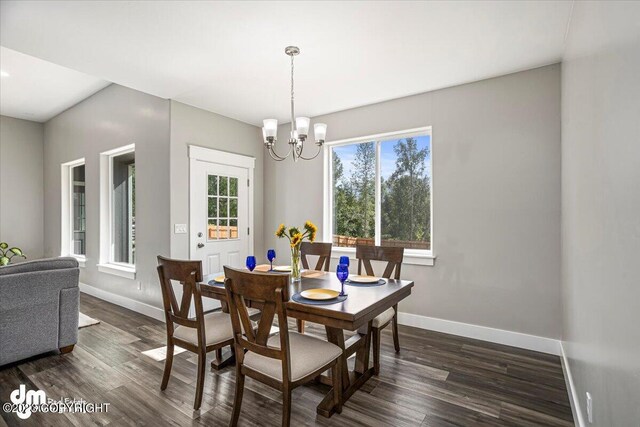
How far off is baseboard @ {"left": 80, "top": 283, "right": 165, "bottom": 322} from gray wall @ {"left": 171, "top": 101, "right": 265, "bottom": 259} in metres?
0.76

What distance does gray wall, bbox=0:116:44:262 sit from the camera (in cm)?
575

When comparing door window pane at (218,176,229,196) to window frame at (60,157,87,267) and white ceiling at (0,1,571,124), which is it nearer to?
white ceiling at (0,1,571,124)

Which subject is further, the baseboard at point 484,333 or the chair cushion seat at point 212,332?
the baseboard at point 484,333

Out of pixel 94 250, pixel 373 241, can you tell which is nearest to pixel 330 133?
pixel 373 241

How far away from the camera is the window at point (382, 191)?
3.74 metres

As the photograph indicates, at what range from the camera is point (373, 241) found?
4078mm

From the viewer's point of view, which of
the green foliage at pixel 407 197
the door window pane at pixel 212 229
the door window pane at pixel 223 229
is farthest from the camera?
the door window pane at pixel 223 229

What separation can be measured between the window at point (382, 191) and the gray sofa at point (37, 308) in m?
2.91

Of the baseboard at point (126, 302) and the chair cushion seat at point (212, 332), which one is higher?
the chair cushion seat at point (212, 332)

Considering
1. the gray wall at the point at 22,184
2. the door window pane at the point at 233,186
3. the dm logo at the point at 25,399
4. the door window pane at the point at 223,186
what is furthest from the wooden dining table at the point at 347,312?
the gray wall at the point at 22,184

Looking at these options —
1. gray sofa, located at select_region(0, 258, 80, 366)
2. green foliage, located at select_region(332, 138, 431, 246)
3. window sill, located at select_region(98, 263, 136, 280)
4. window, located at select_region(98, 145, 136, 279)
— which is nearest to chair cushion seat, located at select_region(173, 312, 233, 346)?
gray sofa, located at select_region(0, 258, 80, 366)

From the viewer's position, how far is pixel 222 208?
174 inches

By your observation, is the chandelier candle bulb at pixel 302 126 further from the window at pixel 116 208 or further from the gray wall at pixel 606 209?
the window at pixel 116 208

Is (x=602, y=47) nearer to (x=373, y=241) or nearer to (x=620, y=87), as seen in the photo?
(x=620, y=87)
